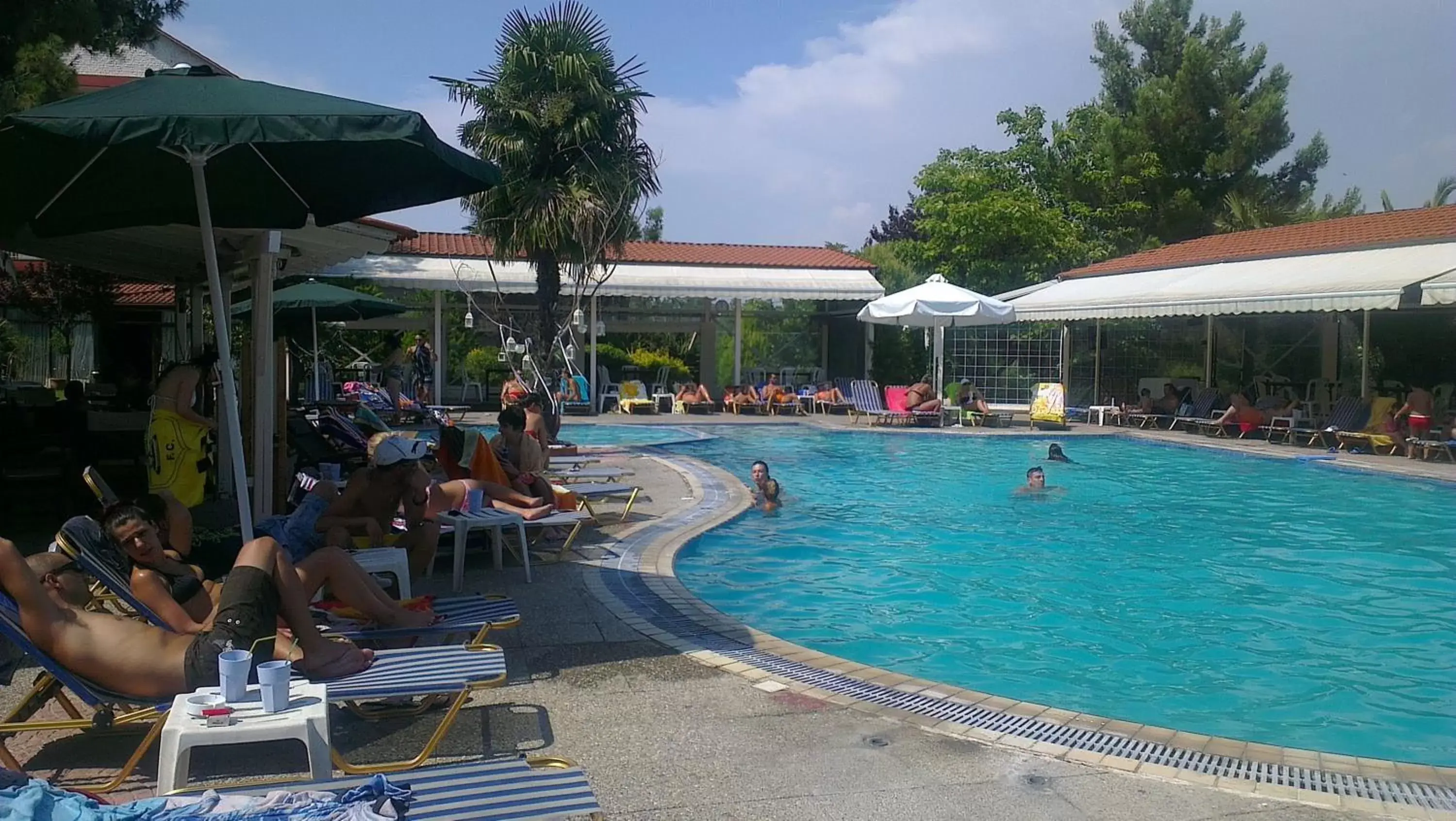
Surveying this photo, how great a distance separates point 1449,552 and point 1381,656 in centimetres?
369

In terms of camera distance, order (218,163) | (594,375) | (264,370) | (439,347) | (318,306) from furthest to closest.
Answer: (439,347)
(594,375)
(318,306)
(264,370)
(218,163)

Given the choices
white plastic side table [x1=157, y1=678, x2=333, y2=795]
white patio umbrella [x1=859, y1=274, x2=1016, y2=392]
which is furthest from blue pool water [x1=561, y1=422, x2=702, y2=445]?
white plastic side table [x1=157, y1=678, x2=333, y2=795]

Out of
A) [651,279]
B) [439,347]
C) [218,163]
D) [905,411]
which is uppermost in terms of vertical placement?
[651,279]

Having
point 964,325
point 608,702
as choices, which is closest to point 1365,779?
point 608,702

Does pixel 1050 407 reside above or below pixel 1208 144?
below

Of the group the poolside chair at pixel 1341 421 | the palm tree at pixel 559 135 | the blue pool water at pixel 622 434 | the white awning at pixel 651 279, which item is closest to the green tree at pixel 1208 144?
the white awning at pixel 651 279

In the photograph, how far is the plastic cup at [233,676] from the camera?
3195 mm

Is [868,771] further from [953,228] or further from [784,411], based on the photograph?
[953,228]

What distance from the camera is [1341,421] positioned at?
16.4 meters

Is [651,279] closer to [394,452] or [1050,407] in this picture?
[1050,407]

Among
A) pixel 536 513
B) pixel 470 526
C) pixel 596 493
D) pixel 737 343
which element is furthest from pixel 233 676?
pixel 737 343

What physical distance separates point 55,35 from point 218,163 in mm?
3353

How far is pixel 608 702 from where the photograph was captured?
4.59 metres

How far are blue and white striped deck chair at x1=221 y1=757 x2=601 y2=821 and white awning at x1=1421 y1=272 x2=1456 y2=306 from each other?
15306mm
